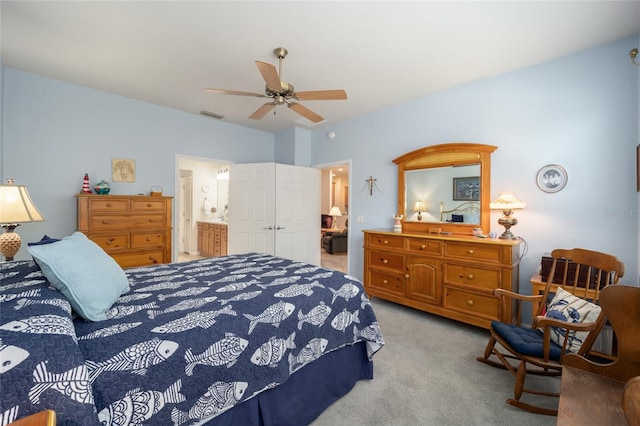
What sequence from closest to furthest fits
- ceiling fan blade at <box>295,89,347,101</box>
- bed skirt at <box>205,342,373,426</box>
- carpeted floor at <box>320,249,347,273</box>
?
1. bed skirt at <box>205,342,373,426</box>
2. ceiling fan blade at <box>295,89,347,101</box>
3. carpeted floor at <box>320,249,347,273</box>

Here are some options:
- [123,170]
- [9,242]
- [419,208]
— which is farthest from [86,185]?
[419,208]

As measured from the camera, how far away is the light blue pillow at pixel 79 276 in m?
1.19

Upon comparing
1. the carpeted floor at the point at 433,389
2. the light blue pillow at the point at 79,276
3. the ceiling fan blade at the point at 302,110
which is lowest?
the carpeted floor at the point at 433,389

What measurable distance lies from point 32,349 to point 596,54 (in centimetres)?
425

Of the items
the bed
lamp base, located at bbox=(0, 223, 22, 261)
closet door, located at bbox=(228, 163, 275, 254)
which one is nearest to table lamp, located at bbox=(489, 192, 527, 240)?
the bed

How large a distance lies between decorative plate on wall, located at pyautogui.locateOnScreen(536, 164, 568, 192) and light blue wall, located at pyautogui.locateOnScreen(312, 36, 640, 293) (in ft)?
0.15

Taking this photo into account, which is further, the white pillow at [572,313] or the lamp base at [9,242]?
the lamp base at [9,242]

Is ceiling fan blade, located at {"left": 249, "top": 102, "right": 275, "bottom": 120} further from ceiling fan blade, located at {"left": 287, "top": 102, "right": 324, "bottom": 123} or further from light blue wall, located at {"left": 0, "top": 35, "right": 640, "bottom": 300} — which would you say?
light blue wall, located at {"left": 0, "top": 35, "right": 640, "bottom": 300}

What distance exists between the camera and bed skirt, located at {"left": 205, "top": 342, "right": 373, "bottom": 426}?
Result: 138 cm

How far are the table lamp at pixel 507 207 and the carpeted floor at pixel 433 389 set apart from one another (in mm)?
1056

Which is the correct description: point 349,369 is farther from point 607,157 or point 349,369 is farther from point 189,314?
→ point 607,157

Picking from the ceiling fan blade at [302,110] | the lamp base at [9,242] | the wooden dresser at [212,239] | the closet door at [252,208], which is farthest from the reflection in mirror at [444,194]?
the wooden dresser at [212,239]

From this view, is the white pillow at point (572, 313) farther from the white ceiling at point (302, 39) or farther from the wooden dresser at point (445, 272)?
the white ceiling at point (302, 39)

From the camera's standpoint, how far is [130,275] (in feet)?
6.63
